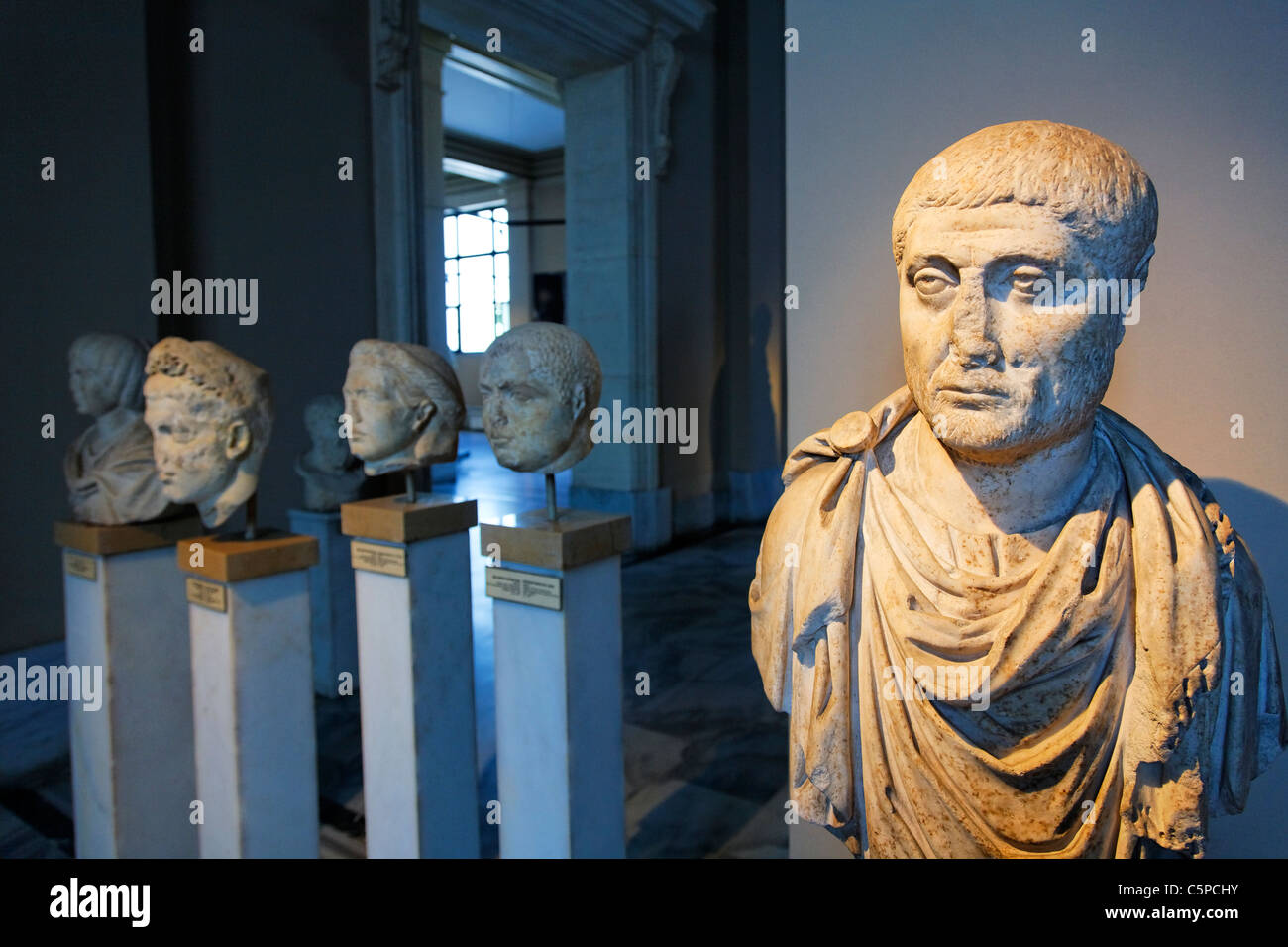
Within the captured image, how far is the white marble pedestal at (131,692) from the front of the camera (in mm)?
3154

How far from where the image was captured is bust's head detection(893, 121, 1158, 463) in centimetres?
132

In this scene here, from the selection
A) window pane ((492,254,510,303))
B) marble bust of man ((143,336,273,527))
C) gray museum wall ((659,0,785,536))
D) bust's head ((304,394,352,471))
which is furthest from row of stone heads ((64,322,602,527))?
window pane ((492,254,510,303))

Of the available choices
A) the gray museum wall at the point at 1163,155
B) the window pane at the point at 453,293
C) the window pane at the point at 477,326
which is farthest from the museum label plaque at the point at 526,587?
the window pane at the point at 453,293

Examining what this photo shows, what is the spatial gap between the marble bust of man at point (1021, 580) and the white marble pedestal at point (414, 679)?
181 cm

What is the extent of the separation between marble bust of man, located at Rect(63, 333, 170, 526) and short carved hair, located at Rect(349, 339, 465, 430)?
1042mm

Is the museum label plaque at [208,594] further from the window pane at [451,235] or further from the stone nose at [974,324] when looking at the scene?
the window pane at [451,235]

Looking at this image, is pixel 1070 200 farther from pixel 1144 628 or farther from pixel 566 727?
pixel 566 727

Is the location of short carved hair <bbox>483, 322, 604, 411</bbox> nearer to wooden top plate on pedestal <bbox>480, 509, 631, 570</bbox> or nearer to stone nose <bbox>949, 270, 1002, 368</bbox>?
wooden top plate on pedestal <bbox>480, 509, 631, 570</bbox>

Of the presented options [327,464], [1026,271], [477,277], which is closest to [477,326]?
[477,277]

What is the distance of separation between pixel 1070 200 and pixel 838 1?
1.55 meters

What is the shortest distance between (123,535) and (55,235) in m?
2.96

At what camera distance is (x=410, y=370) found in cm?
322

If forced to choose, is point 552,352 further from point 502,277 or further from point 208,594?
point 502,277

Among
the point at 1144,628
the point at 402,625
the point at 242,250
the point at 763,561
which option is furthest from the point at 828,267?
the point at 242,250
